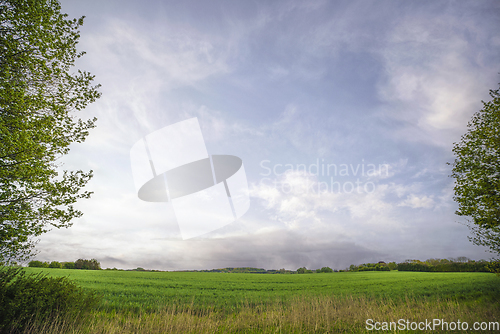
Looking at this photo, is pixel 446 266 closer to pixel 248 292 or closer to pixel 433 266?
pixel 433 266

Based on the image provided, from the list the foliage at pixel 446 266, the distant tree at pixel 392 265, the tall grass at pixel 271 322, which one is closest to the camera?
the tall grass at pixel 271 322

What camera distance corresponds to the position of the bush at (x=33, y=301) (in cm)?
628

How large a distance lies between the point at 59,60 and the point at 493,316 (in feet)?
64.4

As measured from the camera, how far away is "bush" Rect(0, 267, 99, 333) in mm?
6281

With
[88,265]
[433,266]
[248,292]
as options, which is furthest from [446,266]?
[88,265]

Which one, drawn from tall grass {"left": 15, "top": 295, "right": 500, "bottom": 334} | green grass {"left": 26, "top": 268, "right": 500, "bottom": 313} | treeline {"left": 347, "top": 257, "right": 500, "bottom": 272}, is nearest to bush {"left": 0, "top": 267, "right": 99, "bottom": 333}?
tall grass {"left": 15, "top": 295, "right": 500, "bottom": 334}

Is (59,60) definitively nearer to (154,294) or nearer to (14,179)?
(14,179)

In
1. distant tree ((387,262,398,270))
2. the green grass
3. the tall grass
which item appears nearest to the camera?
the tall grass

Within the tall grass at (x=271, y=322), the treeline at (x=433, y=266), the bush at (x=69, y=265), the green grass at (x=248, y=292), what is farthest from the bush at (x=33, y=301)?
the bush at (x=69, y=265)

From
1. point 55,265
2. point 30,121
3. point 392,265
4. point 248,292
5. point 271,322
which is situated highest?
point 30,121

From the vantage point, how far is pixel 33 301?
6.73 metres

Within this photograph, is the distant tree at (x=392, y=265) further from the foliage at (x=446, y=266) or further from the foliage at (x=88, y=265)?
the foliage at (x=88, y=265)

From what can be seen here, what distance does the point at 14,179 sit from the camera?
28.3 ft

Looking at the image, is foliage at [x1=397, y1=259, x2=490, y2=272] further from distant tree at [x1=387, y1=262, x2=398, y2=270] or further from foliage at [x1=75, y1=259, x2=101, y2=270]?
foliage at [x1=75, y1=259, x2=101, y2=270]
